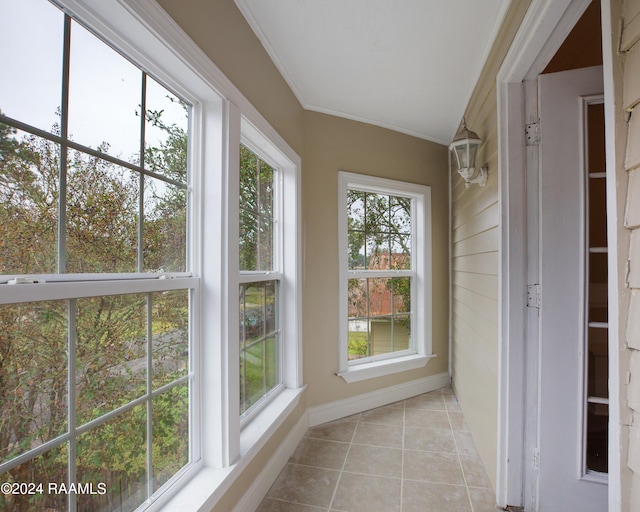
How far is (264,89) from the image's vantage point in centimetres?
190

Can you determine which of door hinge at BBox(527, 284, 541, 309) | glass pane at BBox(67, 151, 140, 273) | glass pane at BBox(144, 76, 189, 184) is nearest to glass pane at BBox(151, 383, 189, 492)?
glass pane at BBox(67, 151, 140, 273)

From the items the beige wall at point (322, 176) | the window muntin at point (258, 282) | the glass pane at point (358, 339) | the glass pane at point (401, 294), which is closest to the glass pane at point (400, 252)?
the glass pane at point (401, 294)

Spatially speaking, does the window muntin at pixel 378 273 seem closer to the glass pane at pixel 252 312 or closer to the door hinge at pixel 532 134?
the glass pane at pixel 252 312

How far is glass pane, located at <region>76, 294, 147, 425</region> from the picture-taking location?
3.04ft

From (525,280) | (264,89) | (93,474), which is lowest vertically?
(93,474)

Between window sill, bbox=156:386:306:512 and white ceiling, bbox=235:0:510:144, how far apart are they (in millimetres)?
2126

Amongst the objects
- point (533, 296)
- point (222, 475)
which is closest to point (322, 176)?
point (533, 296)

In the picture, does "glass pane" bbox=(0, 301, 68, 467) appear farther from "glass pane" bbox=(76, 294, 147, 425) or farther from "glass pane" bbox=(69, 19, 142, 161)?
"glass pane" bbox=(69, 19, 142, 161)

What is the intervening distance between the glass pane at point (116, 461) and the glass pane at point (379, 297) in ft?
7.23

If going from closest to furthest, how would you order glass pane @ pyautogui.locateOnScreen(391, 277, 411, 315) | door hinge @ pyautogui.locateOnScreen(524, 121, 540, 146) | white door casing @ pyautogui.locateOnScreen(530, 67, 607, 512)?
white door casing @ pyautogui.locateOnScreen(530, 67, 607, 512), door hinge @ pyautogui.locateOnScreen(524, 121, 540, 146), glass pane @ pyautogui.locateOnScreen(391, 277, 411, 315)

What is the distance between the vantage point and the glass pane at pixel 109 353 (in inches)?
36.5

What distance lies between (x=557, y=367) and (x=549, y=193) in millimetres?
813

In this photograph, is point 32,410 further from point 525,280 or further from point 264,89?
point 525,280

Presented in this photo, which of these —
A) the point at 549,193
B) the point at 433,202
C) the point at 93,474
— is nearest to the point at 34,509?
the point at 93,474
